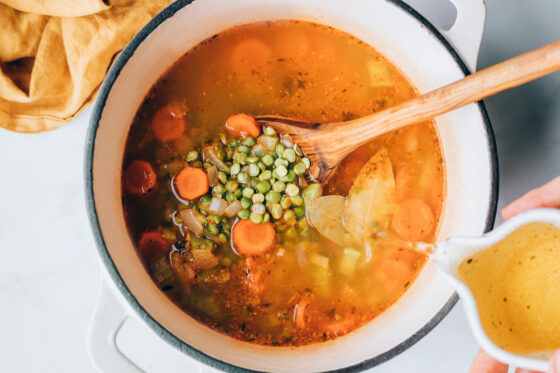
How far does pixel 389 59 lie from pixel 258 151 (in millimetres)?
580

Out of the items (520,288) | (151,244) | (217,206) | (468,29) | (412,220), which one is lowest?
(151,244)

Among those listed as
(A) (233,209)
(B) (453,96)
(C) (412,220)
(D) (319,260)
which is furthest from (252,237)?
(B) (453,96)

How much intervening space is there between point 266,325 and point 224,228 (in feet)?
1.17

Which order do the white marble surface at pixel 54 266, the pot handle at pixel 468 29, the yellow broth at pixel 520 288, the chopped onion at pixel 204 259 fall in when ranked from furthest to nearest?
the white marble surface at pixel 54 266 < the chopped onion at pixel 204 259 < the pot handle at pixel 468 29 < the yellow broth at pixel 520 288

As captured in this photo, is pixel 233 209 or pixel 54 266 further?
pixel 54 266

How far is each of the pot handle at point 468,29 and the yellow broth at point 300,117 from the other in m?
0.33

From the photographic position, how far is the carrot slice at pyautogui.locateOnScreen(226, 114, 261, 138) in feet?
5.41

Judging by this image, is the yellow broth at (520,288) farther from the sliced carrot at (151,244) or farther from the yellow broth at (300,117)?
the sliced carrot at (151,244)

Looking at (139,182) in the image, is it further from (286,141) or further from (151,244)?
(286,141)

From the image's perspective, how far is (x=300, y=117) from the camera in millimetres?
1702

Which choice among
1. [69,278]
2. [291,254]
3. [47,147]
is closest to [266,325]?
[291,254]

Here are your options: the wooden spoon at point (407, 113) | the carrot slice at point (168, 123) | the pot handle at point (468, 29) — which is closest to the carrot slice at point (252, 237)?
the wooden spoon at point (407, 113)

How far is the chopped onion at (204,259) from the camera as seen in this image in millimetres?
1600

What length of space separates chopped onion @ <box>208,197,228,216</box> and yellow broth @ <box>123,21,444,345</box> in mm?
97
